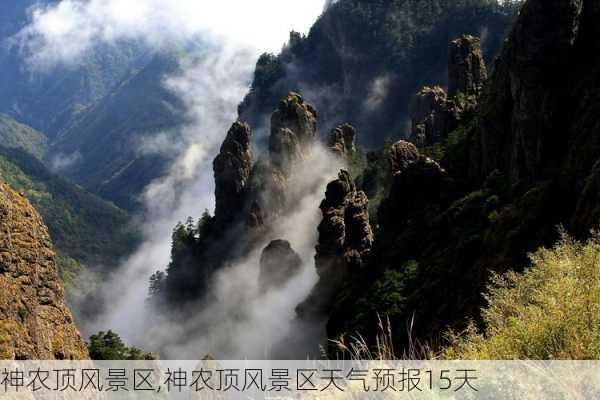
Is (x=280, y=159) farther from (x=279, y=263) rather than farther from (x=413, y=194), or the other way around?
(x=413, y=194)

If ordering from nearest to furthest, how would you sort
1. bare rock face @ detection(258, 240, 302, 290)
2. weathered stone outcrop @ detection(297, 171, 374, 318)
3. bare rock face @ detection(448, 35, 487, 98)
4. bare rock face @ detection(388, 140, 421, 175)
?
bare rock face @ detection(388, 140, 421, 175), weathered stone outcrop @ detection(297, 171, 374, 318), bare rock face @ detection(448, 35, 487, 98), bare rock face @ detection(258, 240, 302, 290)

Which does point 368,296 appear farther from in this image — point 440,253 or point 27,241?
point 27,241

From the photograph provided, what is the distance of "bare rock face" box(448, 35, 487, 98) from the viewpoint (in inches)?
3580

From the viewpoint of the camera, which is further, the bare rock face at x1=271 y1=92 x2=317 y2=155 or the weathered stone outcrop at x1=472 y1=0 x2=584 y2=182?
the bare rock face at x1=271 y1=92 x2=317 y2=155

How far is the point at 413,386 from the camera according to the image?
794cm

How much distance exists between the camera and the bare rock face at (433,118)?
83.2 metres

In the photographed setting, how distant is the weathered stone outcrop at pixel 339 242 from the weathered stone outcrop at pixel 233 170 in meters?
48.5

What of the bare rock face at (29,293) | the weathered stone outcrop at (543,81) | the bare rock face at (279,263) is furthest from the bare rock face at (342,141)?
the bare rock face at (29,293)

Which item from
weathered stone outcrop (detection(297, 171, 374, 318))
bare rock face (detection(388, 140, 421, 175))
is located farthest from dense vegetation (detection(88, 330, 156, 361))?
bare rock face (detection(388, 140, 421, 175))

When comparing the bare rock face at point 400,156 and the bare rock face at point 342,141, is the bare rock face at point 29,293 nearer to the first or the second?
the bare rock face at point 400,156

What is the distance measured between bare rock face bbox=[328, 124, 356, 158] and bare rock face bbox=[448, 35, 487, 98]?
3357cm

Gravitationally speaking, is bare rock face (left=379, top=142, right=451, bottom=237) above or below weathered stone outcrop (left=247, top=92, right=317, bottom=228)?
below

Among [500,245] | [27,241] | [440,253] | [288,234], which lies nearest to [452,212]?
[440,253]

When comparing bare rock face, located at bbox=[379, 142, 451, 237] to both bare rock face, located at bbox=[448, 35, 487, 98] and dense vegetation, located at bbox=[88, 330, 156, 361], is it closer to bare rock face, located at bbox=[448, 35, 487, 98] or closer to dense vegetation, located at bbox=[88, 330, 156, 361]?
dense vegetation, located at bbox=[88, 330, 156, 361]
